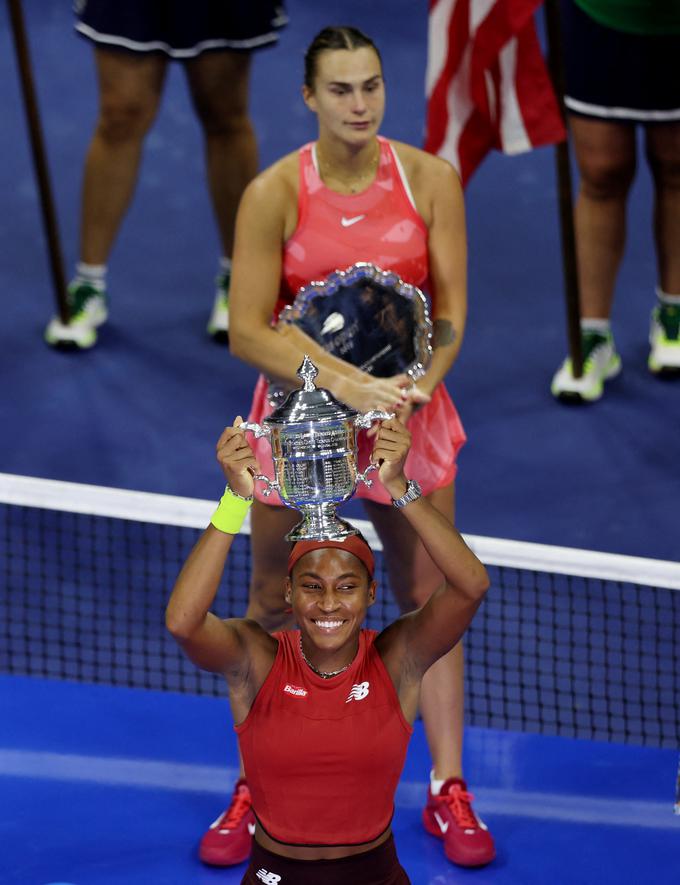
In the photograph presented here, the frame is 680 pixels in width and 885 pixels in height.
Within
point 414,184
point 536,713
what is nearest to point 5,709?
point 536,713

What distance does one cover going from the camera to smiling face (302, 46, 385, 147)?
4855 millimetres

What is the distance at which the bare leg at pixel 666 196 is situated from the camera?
24.5 ft

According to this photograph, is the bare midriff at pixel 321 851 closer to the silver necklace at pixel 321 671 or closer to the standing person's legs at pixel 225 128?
the silver necklace at pixel 321 671

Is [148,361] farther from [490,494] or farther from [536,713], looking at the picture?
[536,713]

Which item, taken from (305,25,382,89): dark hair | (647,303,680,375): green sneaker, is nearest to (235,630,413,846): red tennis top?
(305,25,382,89): dark hair

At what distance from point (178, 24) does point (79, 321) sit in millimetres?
1444

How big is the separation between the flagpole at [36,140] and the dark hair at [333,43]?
294cm

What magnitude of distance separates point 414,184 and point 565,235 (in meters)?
2.57

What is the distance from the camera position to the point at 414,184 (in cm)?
499

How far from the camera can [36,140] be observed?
25.3ft

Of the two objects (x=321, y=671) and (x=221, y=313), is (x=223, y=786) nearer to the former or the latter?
(x=321, y=671)

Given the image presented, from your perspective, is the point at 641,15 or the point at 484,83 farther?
the point at 641,15

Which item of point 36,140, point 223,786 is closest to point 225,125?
point 36,140

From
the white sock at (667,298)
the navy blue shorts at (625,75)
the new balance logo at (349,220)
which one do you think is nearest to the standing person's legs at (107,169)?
the navy blue shorts at (625,75)
